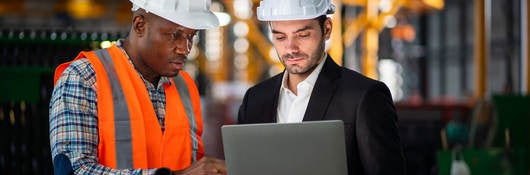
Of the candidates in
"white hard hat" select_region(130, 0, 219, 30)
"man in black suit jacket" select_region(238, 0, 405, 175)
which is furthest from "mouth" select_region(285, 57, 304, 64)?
"white hard hat" select_region(130, 0, 219, 30)

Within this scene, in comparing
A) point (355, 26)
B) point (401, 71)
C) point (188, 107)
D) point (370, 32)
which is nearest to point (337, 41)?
point (370, 32)

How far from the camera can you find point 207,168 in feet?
12.1

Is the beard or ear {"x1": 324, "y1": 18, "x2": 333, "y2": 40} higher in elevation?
ear {"x1": 324, "y1": 18, "x2": 333, "y2": 40}

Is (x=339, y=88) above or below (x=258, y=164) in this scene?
above

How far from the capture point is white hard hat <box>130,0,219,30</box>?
3.86 m

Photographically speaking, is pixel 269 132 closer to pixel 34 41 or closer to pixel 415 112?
pixel 34 41

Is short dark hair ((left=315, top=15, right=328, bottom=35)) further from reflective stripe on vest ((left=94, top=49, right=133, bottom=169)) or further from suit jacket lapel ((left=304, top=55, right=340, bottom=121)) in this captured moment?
reflective stripe on vest ((left=94, top=49, right=133, bottom=169))

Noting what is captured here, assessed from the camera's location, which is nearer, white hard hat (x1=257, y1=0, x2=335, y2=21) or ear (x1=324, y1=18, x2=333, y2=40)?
white hard hat (x1=257, y1=0, x2=335, y2=21)

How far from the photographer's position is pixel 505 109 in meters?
11.5

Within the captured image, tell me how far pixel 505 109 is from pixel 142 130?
849 cm

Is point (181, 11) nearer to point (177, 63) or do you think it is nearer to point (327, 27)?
point (177, 63)

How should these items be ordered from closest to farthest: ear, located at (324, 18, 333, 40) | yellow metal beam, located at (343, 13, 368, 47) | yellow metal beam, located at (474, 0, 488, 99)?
ear, located at (324, 18, 333, 40), yellow metal beam, located at (474, 0, 488, 99), yellow metal beam, located at (343, 13, 368, 47)

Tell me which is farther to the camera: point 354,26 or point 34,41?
point 354,26

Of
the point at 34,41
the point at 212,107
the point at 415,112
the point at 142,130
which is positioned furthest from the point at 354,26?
the point at 142,130
